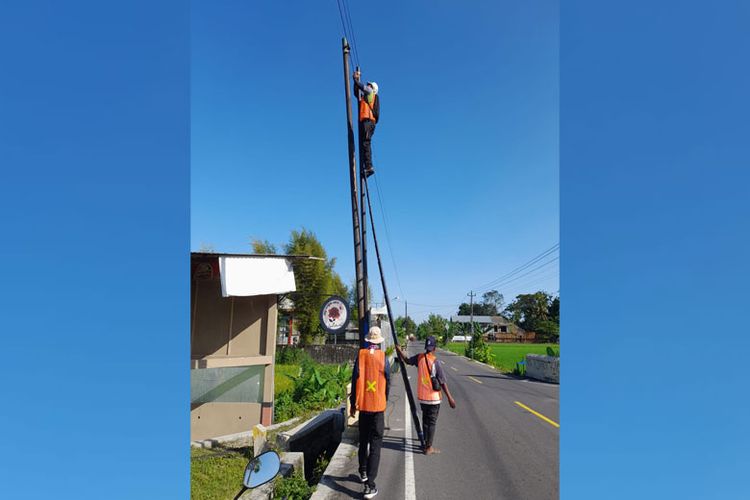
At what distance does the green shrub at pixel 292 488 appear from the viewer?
3.90 metres

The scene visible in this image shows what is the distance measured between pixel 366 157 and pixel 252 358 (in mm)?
4278

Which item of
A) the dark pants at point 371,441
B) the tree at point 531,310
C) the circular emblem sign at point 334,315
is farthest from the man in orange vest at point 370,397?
the tree at point 531,310

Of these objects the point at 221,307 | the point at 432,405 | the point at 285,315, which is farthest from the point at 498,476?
the point at 285,315

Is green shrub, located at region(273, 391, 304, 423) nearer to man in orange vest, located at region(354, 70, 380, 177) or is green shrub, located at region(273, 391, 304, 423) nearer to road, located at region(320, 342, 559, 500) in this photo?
road, located at region(320, 342, 559, 500)

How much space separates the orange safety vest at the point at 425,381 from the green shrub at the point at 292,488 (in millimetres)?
1823

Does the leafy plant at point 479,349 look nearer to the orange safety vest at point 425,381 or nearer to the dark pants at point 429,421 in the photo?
the dark pants at point 429,421

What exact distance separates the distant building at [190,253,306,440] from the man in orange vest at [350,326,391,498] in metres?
2.99

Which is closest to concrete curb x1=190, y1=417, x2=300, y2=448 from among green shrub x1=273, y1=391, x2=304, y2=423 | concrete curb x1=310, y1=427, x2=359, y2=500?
green shrub x1=273, y1=391, x2=304, y2=423

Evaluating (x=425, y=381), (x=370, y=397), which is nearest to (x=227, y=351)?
(x=425, y=381)

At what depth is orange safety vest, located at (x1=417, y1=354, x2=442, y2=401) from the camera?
5254 mm

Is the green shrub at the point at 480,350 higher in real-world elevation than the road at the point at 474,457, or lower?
lower

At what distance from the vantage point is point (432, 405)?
5297 mm

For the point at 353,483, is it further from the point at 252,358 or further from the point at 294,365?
the point at 294,365

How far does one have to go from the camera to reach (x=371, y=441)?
3.90 metres
